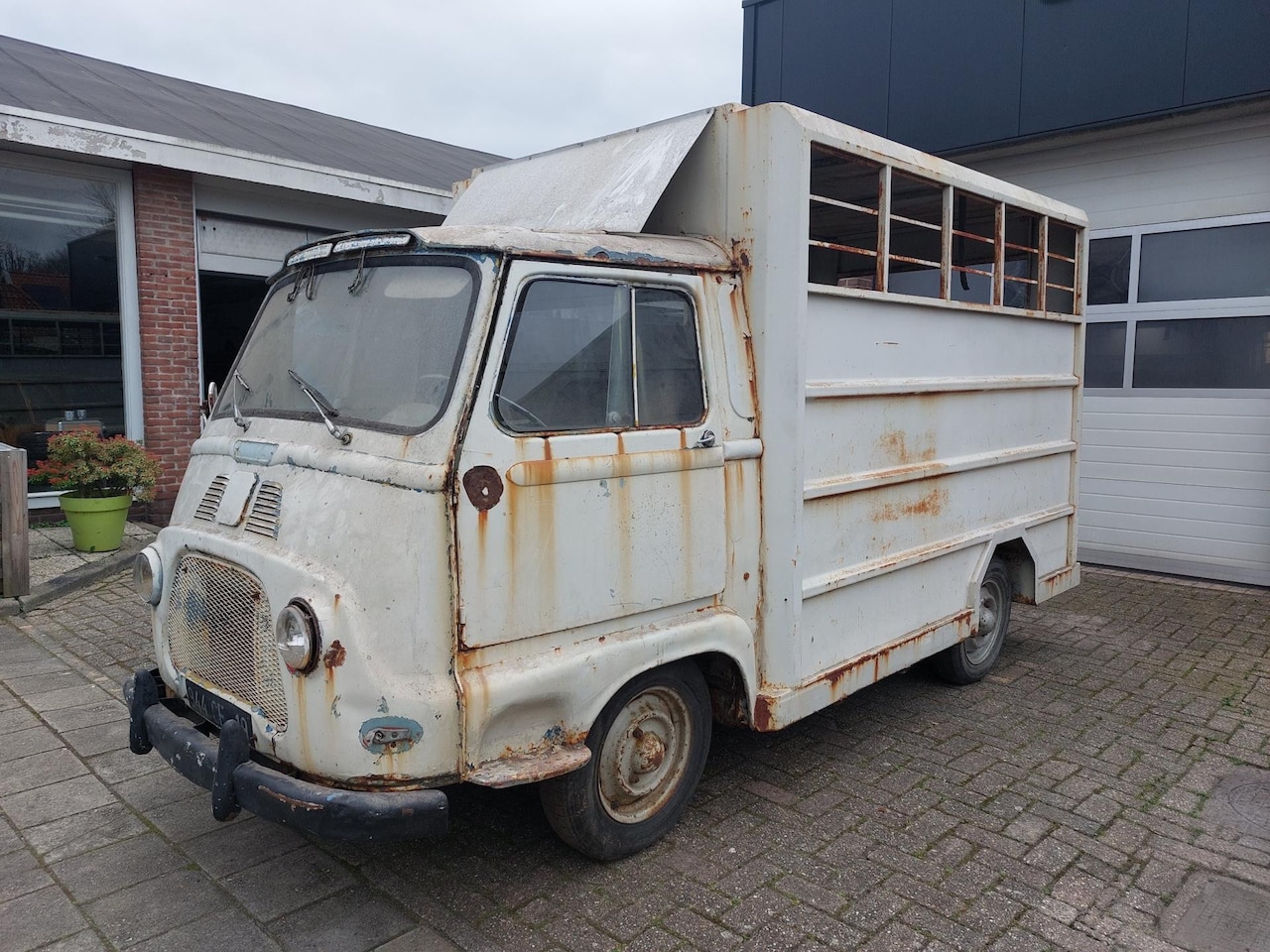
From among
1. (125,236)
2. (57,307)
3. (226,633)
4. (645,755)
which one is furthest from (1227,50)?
(57,307)

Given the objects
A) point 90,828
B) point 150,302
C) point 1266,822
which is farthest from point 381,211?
point 1266,822

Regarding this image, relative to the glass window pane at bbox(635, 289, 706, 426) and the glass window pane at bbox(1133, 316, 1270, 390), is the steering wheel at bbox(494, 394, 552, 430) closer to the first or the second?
the glass window pane at bbox(635, 289, 706, 426)

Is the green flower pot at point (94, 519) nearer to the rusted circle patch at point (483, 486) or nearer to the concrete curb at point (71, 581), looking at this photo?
the concrete curb at point (71, 581)

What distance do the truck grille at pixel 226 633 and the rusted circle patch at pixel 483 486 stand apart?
2.60 ft

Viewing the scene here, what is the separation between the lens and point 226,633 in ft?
10.8

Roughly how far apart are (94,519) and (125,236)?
3063 mm

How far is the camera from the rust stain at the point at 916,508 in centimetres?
453

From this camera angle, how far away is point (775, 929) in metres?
3.17

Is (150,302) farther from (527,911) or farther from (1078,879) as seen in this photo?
(1078,879)

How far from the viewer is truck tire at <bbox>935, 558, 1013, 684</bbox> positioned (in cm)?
559

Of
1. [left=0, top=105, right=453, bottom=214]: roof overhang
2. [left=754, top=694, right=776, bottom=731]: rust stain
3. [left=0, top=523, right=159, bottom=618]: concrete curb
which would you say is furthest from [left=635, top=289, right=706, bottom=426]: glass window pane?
[left=0, top=105, right=453, bottom=214]: roof overhang

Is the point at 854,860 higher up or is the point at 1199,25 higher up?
the point at 1199,25

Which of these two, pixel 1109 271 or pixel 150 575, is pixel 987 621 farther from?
pixel 1109 271

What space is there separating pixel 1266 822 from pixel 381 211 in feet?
34.2
